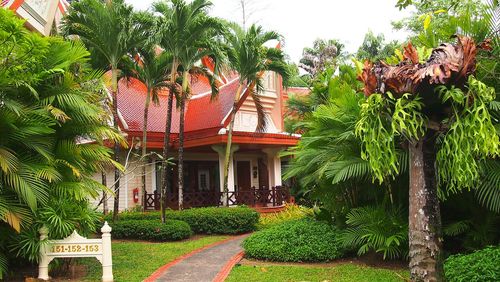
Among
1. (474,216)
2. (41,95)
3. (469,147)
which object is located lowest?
(474,216)

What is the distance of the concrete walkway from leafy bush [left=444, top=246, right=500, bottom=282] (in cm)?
380

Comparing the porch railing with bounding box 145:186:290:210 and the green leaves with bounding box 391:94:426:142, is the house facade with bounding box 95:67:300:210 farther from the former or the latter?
the green leaves with bounding box 391:94:426:142

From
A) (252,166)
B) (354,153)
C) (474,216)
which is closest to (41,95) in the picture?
(354,153)

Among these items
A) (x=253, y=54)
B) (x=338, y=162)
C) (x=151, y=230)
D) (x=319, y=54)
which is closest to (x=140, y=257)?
(x=151, y=230)

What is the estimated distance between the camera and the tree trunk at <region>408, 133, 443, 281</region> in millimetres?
6043

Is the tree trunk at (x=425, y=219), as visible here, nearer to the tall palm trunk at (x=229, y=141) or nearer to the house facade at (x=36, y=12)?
the house facade at (x=36, y=12)

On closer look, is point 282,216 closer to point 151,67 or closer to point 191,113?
point 191,113

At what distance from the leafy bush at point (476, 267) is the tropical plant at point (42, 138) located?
5.91 meters

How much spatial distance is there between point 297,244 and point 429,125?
411 centimetres

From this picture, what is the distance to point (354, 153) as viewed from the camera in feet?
27.3

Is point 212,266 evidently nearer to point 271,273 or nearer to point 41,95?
point 271,273

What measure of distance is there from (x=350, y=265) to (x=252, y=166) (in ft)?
45.7

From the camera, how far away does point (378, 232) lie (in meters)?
8.05

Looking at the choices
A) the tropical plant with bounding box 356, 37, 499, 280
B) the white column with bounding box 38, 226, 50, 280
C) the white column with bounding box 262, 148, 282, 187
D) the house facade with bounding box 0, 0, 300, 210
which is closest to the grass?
the white column with bounding box 38, 226, 50, 280
